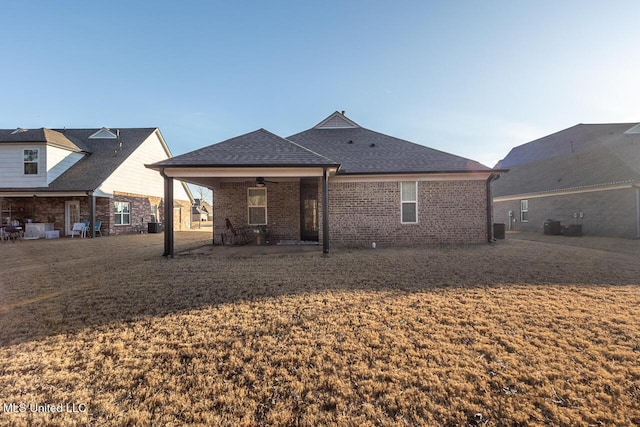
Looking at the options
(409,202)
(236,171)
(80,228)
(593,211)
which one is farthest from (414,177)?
(80,228)

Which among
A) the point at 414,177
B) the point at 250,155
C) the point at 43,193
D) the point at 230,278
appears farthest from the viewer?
the point at 43,193

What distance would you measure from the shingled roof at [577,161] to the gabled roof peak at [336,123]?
14087 millimetres

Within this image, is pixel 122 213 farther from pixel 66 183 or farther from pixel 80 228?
pixel 66 183

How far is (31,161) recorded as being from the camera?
16.6 m

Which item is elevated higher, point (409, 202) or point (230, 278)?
point (409, 202)

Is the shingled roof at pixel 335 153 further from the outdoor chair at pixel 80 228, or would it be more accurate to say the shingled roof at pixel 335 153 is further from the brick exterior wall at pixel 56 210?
the brick exterior wall at pixel 56 210

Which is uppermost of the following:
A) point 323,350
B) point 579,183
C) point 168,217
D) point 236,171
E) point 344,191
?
point 579,183

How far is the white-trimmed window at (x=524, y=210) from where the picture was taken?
19.7 meters

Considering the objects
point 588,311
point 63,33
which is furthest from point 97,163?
point 588,311

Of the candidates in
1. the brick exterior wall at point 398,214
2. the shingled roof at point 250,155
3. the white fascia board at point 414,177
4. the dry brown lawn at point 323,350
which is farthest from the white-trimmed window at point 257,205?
the dry brown lawn at point 323,350

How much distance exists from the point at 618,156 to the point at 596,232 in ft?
15.8

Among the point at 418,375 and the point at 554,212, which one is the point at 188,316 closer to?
the point at 418,375

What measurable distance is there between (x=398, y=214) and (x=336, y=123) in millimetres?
6844

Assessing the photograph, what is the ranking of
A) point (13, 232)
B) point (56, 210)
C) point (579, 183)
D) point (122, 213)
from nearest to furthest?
point (13, 232) → point (579, 183) → point (56, 210) → point (122, 213)
